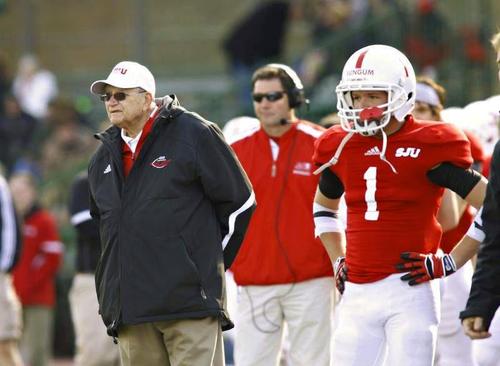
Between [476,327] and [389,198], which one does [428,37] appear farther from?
[476,327]

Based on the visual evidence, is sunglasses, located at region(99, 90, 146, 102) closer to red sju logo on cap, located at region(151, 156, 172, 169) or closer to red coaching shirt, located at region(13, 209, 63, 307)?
red sju logo on cap, located at region(151, 156, 172, 169)

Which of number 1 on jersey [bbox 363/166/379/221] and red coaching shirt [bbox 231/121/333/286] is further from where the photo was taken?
red coaching shirt [bbox 231/121/333/286]

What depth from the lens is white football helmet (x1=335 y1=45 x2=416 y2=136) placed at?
725 cm

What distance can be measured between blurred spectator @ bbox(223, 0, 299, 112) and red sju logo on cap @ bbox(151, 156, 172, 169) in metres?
10.2

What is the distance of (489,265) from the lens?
255 inches

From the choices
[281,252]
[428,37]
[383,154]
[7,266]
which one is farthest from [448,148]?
[428,37]

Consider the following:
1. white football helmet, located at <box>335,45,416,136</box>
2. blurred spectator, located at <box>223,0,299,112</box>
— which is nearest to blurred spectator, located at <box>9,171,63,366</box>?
blurred spectator, located at <box>223,0,299,112</box>

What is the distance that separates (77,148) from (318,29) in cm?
350

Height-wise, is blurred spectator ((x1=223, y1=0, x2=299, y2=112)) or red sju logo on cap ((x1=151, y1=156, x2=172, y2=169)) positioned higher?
blurred spectator ((x1=223, y1=0, x2=299, y2=112))

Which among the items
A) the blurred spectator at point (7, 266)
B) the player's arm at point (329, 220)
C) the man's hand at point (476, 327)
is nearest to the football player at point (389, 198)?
the player's arm at point (329, 220)

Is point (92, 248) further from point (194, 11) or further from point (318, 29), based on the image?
point (194, 11)

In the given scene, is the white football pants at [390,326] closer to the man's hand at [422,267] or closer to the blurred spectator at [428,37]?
the man's hand at [422,267]

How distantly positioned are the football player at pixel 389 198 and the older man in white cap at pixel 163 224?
0.66 meters

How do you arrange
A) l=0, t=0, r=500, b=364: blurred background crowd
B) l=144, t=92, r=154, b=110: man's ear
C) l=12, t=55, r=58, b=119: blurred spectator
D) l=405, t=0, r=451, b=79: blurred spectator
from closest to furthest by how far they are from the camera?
1. l=144, t=92, r=154, b=110: man's ear
2. l=405, t=0, r=451, b=79: blurred spectator
3. l=0, t=0, r=500, b=364: blurred background crowd
4. l=12, t=55, r=58, b=119: blurred spectator
